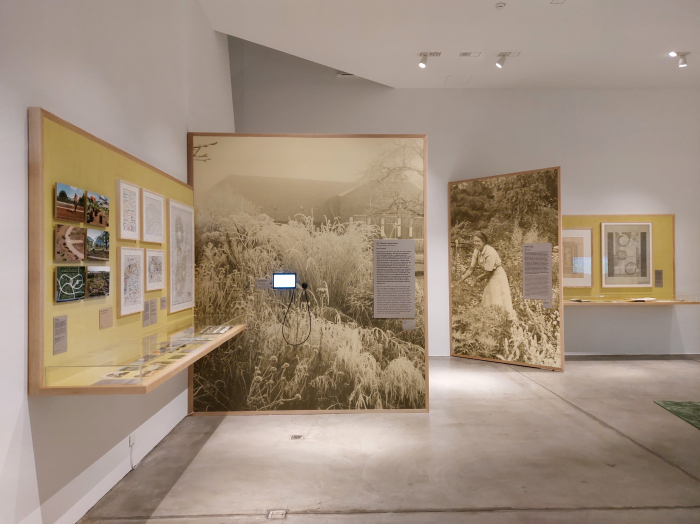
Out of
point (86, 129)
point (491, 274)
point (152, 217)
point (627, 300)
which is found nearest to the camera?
point (86, 129)

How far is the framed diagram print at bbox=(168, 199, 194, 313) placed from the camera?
353cm

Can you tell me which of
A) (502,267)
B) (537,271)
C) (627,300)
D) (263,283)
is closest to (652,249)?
(627,300)

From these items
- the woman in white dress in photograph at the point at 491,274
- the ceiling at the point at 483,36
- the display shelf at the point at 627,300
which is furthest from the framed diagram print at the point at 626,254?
the ceiling at the point at 483,36

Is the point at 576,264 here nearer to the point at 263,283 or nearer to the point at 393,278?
the point at 393,278

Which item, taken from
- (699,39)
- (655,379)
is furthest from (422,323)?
(699,39)

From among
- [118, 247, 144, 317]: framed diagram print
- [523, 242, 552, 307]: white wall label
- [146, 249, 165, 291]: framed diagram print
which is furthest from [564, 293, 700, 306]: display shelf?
[118, 247, 144, 317]: framed diagram print

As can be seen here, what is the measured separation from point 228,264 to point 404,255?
1606mm

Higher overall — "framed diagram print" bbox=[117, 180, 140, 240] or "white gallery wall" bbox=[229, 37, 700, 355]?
"white gallery wall" bbox=[229, 37, 700, 355]

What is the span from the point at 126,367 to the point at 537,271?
509cm

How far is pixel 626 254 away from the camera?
6539 mm

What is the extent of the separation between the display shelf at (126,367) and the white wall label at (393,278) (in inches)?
63.7

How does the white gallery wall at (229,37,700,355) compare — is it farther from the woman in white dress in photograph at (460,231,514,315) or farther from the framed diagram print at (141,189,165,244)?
the framed diagram print at (141,189,165,244)

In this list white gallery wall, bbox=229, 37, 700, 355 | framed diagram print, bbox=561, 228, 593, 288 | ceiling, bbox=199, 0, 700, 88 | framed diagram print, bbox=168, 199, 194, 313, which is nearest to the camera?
framed diagram print, bbox=168, 199, 194, 313

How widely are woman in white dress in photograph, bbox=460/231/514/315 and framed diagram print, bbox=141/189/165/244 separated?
439 cm
